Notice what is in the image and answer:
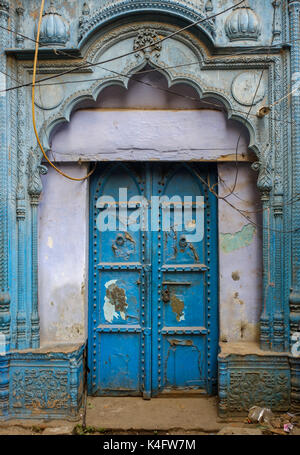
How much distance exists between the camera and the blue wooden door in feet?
13.4

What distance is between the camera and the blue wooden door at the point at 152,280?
13.4ft

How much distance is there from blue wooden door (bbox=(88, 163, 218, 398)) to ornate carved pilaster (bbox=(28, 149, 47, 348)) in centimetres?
56

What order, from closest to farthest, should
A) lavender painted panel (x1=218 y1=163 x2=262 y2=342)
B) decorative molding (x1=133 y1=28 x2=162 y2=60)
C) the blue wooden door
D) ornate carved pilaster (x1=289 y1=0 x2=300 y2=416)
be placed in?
ornate carved pilaster (x1=289 y1=0 x2=300 y2=416), decorative molding (x1=133 y1=28 x2=162 y2=60), lavender painted panel (x1=218 y1=163 x2=262 y2=342), the blue wooden door

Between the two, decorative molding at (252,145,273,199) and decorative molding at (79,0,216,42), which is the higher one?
decorative molding at (79,0,216,42)

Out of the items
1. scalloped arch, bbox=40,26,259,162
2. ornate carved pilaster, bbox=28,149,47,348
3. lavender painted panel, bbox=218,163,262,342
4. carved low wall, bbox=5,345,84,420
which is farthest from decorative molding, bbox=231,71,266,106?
carved low wall, bbox=5,345,84,420

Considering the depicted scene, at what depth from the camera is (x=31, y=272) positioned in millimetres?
3805

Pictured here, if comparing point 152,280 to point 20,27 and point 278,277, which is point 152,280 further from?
point 20,27

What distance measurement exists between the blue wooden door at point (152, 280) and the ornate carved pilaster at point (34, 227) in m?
0.56

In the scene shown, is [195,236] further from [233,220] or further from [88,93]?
[88,93]

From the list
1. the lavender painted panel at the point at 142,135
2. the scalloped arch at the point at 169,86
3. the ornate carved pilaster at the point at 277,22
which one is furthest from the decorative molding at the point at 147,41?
the ornate carved pilaster at the point at 277,22

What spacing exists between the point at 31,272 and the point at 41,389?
3.38 ft

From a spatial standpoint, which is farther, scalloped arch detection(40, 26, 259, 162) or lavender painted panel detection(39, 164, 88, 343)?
lavender painted panel detection(39, 164, 88, 343)

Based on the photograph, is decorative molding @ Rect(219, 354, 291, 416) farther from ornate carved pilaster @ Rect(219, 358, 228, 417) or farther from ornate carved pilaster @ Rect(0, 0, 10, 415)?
ornate carved pilaster @ Rect(0, 0, 10, 415)

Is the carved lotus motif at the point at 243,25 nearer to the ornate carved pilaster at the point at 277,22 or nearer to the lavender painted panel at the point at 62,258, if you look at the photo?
the ornate carved pilaster at the point at 277,22
